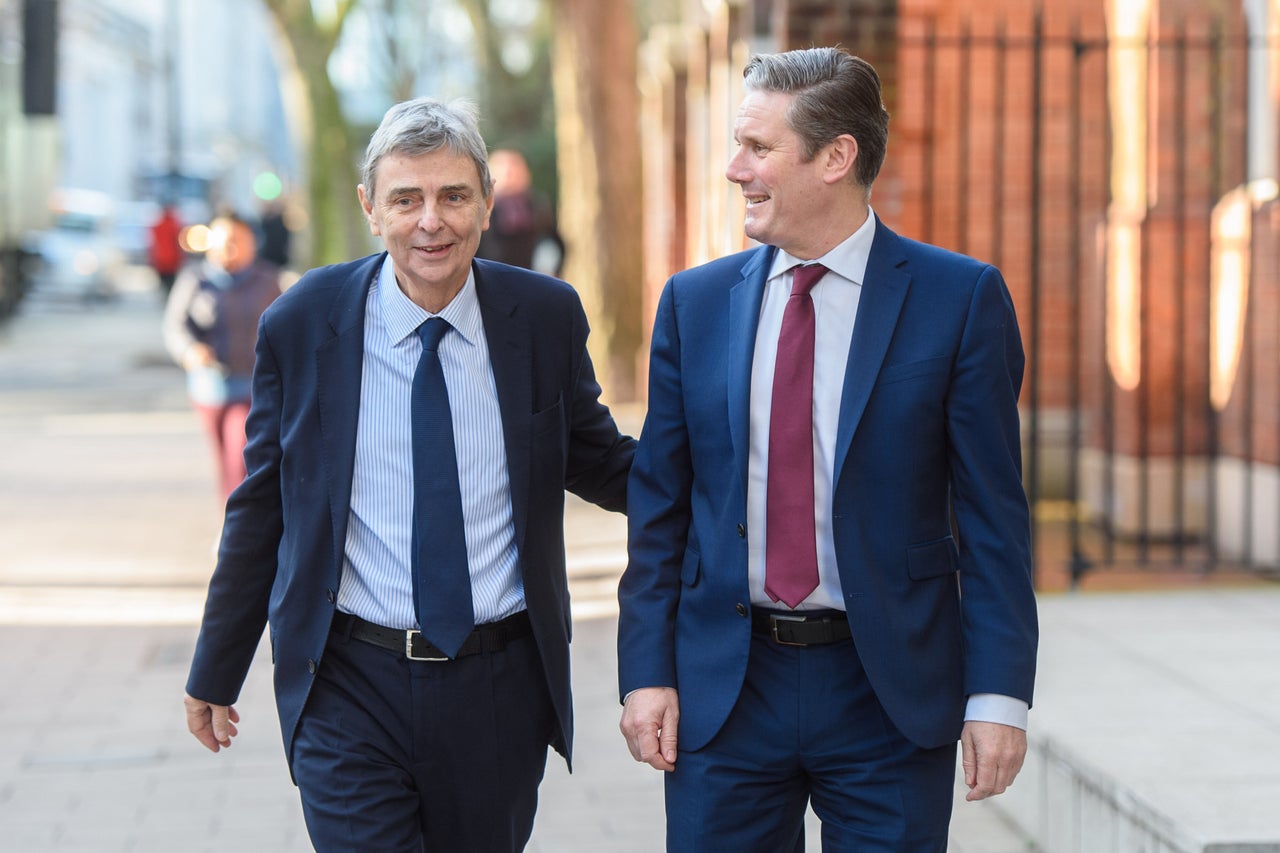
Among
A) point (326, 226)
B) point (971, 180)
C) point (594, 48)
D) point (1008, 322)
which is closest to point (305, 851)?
point (1008, 322)

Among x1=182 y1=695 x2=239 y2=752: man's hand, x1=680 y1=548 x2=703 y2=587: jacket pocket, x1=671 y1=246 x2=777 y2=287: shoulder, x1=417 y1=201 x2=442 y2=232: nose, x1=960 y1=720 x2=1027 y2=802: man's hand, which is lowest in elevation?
x1=182 y1=695 x2=239 y2=752: man's hand

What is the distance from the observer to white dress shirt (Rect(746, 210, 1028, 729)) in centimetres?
292

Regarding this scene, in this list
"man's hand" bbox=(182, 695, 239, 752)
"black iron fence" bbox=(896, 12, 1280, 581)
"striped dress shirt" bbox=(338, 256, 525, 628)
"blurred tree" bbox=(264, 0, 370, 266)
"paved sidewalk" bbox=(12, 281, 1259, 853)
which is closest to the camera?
"striped dress shirt" bbox=(338, 256, 525, 628)

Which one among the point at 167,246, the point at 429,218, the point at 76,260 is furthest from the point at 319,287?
the point at 76,260

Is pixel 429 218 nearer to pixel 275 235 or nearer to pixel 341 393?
pixel 341 393

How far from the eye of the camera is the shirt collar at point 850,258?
2980 millimetres

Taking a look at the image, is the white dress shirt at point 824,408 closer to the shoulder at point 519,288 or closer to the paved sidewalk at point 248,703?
the shoulder at point 519,288

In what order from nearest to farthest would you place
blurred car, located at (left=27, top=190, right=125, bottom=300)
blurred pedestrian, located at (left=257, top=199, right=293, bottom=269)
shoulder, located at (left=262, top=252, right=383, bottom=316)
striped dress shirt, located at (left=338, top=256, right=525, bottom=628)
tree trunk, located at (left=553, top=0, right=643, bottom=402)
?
striped dress shirt, located at (left=338, top=256, right=525, bottom=628) → shoulder, located at (left=262, top=252, right=383, bottom=316) → tree trunk, located at (left=553, top=0, right=643, bottom=402) → blurred pedestrian, located at (left=257, top=199, right=293, bottom=269) → blurred car, located at (left=27, top=190, right=125, bottom=300)

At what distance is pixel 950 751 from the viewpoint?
299 centimetres

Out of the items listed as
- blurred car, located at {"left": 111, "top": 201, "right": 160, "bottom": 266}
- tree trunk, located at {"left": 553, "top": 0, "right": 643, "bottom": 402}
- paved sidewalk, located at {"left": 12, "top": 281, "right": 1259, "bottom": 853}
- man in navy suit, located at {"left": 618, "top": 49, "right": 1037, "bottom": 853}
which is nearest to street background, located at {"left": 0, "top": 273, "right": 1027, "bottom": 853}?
paved sidewalk, located at {"left": 12, "top": 281, "right": 1259, "bottom": 853}

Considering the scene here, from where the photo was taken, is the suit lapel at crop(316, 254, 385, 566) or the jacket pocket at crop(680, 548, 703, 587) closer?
the jacket pocket at crop(680, 548, 703, 587)

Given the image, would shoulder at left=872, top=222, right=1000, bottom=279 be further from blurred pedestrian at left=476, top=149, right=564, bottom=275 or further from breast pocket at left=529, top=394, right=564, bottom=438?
blurred pedestrian at left=476, top=149, right=564, bottom=275

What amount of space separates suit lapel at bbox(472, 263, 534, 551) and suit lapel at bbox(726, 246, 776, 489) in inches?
18.4

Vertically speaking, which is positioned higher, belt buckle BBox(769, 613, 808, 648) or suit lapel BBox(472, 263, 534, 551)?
suit lapel BBox(472, 263, 534, 551)
